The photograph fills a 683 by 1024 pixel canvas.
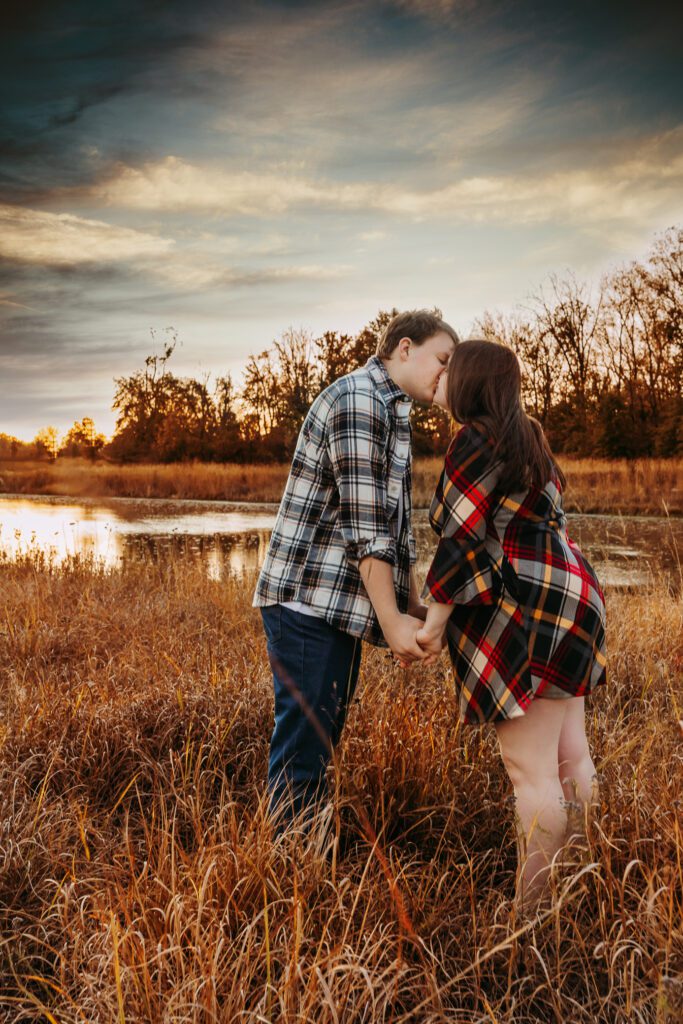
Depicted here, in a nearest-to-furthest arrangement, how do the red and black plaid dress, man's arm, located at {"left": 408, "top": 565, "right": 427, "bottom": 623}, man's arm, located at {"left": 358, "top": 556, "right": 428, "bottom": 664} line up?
the red and black plaid dress
man's arm, located at {"left": 358, "top": 556, "right": 428, "bottom": 664}
man's arm, located at {"left": 408, "top": 565, "right": 427, "bottom": 623}

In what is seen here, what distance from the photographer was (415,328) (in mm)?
2059

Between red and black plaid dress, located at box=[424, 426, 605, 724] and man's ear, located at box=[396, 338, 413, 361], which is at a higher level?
man's ear, located at box=[396, 338, 413, 361]

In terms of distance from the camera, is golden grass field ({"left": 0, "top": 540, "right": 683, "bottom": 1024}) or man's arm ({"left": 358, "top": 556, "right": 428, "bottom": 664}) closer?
golden grass field ({"left": 0, "top": 540, "right": 683, "bottom": 1024})

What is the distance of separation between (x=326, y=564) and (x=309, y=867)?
Answer: 0.79 metres

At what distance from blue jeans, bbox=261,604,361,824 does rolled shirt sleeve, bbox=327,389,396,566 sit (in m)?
0.28

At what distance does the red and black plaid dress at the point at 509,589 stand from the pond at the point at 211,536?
3649mm

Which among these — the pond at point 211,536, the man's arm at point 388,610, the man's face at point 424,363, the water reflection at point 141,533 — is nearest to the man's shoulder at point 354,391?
the man's face at point 424,363

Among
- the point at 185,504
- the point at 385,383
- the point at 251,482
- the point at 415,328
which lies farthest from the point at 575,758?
the point at 251,482

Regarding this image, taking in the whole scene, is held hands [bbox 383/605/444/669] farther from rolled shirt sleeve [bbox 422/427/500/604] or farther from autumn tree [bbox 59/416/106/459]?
autumn tree [bbox 59/416/106/459]

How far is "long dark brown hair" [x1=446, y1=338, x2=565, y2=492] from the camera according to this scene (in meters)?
1.81

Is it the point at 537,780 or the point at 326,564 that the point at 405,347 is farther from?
the point at 537,780

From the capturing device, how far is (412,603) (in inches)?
88.0

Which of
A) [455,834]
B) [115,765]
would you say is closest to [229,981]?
[455,834]

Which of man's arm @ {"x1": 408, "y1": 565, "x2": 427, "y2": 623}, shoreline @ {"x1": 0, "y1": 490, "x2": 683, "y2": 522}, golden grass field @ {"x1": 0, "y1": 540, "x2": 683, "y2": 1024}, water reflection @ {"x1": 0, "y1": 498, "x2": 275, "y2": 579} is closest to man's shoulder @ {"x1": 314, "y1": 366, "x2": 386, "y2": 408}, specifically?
man's arm @ {"x1": 408, "y1": 565, "x2": 427, "y2": 623}
